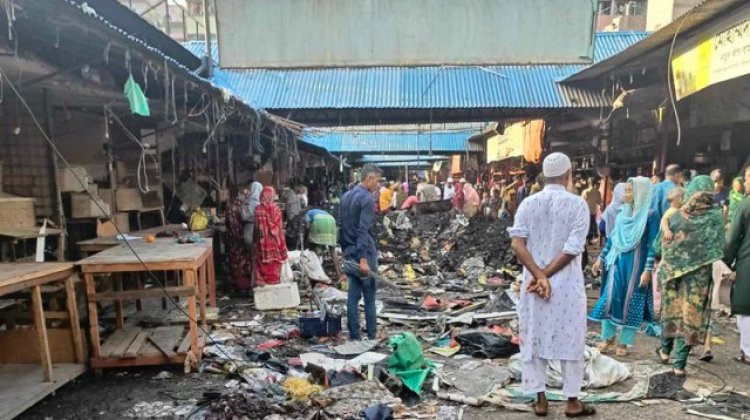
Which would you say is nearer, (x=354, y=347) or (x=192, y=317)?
(x=192, y=317)

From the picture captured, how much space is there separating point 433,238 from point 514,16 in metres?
6.56

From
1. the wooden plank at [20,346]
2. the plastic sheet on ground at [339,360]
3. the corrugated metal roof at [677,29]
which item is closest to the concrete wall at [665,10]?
the corrugated metal roof at [677,29]

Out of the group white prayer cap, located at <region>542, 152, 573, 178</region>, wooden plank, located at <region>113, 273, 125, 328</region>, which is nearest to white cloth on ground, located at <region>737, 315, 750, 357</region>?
white prayer cap, located at <region>542, 152, 573, 178</region>

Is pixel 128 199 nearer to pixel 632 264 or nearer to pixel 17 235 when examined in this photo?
pixel 17 235

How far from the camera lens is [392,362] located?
4.43 m

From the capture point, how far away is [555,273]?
348cm

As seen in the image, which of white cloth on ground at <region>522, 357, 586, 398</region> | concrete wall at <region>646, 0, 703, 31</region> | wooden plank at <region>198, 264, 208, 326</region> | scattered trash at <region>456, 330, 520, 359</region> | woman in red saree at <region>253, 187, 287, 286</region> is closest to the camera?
white cloth on ground at <region>522, 357, 586, 398</region>

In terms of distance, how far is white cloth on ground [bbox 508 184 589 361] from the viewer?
3.43 meters

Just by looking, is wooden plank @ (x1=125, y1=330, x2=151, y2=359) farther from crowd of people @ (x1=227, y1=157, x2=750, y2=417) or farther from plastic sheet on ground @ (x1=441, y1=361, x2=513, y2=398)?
plastic sheet on ground @ (x1=441, y1=361, x2=513, y2=398)

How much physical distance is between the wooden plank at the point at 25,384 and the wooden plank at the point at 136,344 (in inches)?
15.5

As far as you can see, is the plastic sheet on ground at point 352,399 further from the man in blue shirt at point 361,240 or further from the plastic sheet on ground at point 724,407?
the plastic sheet on ground at point 724,407

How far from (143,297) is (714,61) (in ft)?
22.3

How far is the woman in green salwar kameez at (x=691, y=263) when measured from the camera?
13.7ft

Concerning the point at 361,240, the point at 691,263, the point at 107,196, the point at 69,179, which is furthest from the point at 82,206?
the point at 691,263
